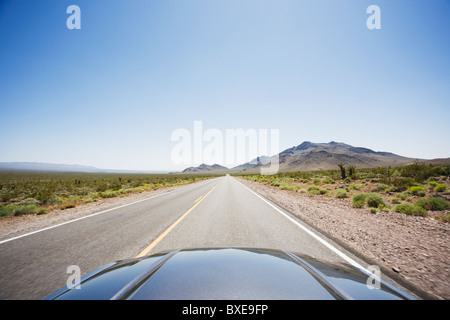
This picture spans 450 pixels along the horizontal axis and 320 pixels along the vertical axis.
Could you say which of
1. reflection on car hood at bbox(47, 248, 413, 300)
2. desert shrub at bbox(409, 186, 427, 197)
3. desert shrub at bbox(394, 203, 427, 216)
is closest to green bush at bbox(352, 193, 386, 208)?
desert shrub at bbox(394, 203, 427, 216)

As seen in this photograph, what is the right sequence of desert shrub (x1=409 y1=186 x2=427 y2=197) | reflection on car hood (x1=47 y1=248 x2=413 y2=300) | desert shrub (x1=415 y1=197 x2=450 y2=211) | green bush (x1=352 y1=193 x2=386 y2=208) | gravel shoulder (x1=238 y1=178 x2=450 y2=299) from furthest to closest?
desert shrub (x1=409 y1=186 x2=427 y2=197), green bush (x1=352 y1=193 x2=386 y2=208), desert shrub (x1=415 y1=197 x2=450 y2=211), gravel shoulder (x1=238 y1=178 x2=450 y2=299), reflection on car hood (x1=47 y1=248 x2=413 y2=300)

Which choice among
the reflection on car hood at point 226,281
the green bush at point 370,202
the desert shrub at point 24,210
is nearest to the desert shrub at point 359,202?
the green bush at point 370,202

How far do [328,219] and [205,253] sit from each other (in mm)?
5970

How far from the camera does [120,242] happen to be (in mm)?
4535

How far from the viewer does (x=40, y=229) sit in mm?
5914

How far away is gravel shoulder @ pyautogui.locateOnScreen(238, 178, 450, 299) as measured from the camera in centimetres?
304

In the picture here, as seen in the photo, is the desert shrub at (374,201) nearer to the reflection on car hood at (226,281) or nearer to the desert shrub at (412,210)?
the desert shrub at (412,210)

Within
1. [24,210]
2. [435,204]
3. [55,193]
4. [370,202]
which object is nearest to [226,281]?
[370,202]

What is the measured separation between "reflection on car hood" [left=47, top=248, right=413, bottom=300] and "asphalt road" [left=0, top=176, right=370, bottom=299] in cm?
152

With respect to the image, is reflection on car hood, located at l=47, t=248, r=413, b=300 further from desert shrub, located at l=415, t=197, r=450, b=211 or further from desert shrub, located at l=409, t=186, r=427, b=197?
desert shrub, located at l=409, t=186, r=427, b=197
